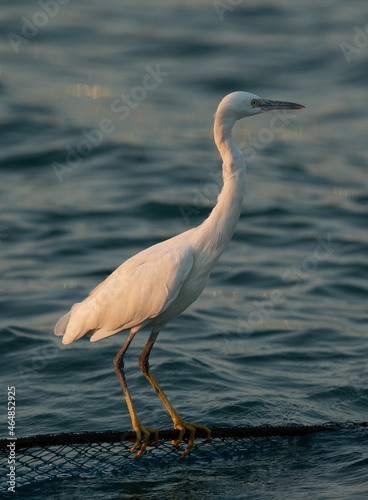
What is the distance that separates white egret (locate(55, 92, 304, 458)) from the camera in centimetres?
723

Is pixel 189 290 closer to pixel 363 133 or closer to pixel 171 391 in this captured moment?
pixel 171 391

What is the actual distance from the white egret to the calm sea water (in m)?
1.33

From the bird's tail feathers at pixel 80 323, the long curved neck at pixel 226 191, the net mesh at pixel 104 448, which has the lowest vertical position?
the net mesh at pixel 104 448

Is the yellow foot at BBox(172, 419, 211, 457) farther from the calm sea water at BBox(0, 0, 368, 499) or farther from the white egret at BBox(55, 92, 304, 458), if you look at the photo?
the calm sea water at BBox(0, 0, 368, 499)

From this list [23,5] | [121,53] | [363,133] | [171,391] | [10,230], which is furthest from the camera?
[23,5]

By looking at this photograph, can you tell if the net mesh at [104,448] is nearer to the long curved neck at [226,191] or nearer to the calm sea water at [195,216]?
the calm sea water at [195,216]

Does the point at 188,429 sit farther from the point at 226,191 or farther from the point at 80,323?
the point at 226,191

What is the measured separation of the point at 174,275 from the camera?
7.21 meters

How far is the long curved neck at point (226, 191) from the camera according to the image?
23.7 feet

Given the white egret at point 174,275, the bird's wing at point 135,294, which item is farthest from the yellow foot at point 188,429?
the bird's wing at point 135,294

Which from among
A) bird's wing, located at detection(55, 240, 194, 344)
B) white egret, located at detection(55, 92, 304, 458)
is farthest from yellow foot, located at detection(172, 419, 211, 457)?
bird's wing, located at detection(55, 240, 194, 344)

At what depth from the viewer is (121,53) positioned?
2280 cm

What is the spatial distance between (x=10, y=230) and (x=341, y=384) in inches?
275

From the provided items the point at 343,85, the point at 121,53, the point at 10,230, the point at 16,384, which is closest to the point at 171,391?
the point at 16,384
